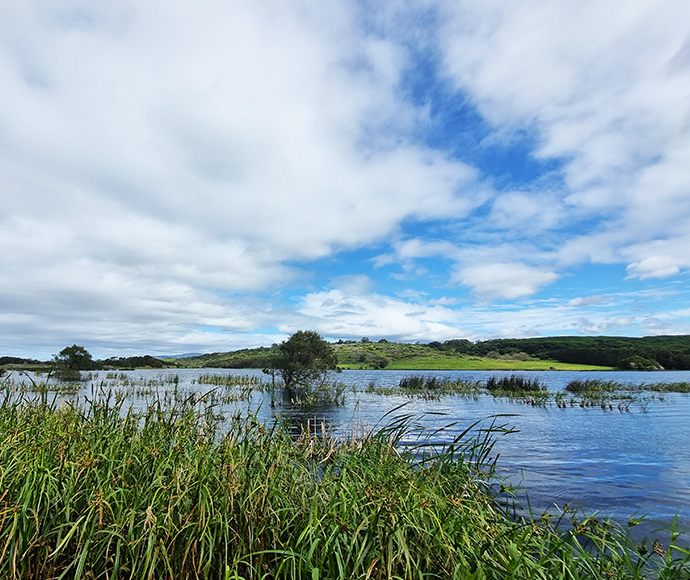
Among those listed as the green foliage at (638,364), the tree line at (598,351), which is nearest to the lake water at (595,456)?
the green foliage at (638,364)

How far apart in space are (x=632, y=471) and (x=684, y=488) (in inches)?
81.7

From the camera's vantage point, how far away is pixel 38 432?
6.55 metres

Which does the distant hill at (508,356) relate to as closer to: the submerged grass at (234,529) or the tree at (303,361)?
the tree at (303,361)

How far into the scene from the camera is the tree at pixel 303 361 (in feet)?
153

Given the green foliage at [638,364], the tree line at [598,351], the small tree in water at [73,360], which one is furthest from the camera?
the tree line at [598,351]

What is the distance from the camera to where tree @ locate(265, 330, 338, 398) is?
46500mm

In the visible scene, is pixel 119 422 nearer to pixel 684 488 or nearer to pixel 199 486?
pixel 199 486

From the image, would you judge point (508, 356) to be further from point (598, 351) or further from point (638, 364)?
point (638, 364)

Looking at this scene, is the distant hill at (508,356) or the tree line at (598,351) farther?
the distant hill at (508,356)

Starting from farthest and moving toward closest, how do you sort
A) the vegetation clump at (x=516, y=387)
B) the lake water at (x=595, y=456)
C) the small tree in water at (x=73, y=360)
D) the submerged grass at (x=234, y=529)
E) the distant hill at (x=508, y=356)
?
the distant hill at (x=508, y=356), the small tree in water at (x=73, y=360), the vegetation clump at (x=516, y=387), the lake water at (x=595, y=456), the submerged grass at (x=234, y=529)

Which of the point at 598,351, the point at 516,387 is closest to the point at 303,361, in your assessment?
the point at 516,387

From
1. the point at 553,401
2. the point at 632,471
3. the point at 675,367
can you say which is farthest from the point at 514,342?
the point at 632,471

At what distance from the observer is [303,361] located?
157 feet

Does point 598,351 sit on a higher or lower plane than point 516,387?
higher
